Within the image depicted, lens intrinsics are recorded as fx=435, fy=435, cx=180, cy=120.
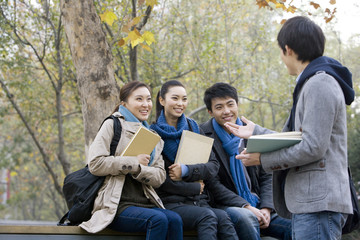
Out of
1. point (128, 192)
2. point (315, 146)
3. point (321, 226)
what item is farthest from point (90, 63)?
point (321, 226)

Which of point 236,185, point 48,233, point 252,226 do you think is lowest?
point 252,226

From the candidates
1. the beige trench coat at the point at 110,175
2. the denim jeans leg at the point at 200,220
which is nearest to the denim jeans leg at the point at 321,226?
the denim jeans leg at the point at 200,220

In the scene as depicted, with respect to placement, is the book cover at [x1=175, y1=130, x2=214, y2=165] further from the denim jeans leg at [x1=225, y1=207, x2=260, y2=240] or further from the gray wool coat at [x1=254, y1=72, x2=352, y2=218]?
the gray wool coat at [x1=254, y1=72, x2=352, y2=218]

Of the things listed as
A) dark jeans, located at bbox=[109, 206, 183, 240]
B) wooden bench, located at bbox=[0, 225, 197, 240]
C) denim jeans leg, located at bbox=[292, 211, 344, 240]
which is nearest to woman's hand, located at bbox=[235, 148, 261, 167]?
denim jeans leg, located at bbox=[292, 211, 344, 240]

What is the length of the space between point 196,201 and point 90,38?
2.49 meters

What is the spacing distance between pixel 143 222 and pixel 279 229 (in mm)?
1451

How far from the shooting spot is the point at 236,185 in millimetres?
4379

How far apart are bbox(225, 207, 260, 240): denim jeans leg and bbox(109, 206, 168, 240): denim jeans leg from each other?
2.60 ft

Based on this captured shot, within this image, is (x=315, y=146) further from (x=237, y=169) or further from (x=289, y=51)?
(x=237, y=169)

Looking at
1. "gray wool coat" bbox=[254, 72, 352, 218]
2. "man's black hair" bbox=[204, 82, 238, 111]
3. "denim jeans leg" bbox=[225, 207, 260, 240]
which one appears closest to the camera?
"gray wool coat" bbox=[254, 72, 352, 218]

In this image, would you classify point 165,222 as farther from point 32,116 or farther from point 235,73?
point 32,116

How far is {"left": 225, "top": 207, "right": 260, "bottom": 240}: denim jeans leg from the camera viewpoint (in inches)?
153

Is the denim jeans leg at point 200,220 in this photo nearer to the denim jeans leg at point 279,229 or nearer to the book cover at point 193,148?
the book cover at point 193,148

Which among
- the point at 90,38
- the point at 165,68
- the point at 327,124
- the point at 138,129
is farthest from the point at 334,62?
the point at 165,68
